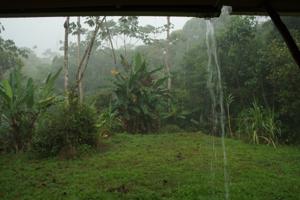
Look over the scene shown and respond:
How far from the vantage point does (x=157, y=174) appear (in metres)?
3.95

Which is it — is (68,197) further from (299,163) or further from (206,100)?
(206,100)

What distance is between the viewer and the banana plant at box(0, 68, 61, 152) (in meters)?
5.11

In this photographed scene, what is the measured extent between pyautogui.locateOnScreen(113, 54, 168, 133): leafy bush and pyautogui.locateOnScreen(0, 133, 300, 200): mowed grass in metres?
1.37

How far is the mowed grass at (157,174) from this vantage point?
3.29 m

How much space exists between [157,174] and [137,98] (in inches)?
125

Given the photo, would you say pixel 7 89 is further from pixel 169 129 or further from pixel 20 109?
pixel 169 129

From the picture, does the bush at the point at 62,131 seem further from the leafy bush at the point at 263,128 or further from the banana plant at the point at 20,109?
the leafy bush at the point at 263,128

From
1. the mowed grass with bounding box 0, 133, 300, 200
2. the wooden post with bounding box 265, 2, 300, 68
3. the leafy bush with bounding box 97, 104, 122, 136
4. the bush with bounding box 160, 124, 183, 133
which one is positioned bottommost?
the mowed grass with bounding box 0, 133, 300, 200

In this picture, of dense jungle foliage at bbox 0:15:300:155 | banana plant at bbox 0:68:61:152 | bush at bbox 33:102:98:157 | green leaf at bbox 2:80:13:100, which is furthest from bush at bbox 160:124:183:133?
green leaf at bbox 2:80:13:100

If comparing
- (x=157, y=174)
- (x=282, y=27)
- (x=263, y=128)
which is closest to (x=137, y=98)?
(x=263, y=128)

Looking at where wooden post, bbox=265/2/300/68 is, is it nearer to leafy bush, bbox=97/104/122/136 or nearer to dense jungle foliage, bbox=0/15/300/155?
dense jungle foliage, bbox=0/15/300/155

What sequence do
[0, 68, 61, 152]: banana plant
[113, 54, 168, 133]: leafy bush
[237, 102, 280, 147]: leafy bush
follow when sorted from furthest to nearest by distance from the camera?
[113, 54, 168, 133]: leafy bush → [237, 102, 280, 147]: leafy bush → [0, 68, 61, 152]: banana plant

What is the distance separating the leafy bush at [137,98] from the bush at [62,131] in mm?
1769

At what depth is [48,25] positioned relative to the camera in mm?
27734
